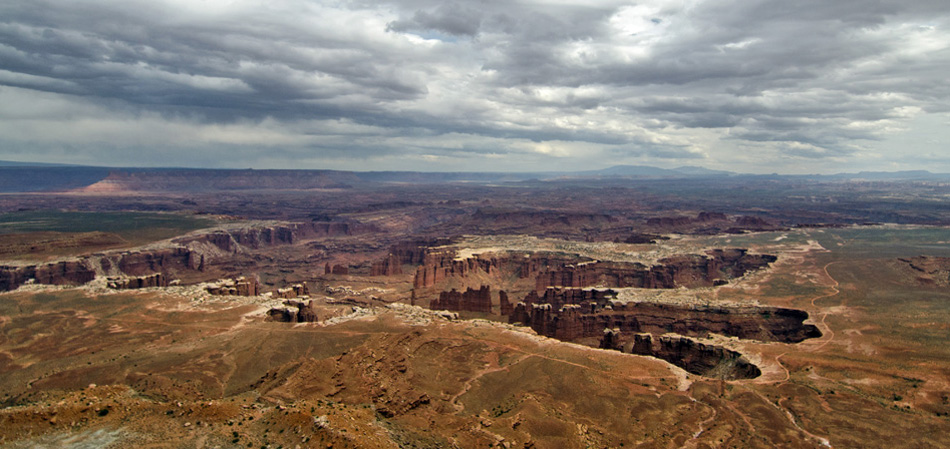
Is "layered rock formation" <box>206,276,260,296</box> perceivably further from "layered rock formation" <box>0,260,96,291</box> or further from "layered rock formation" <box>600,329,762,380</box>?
"layered rock formation" <box>600,329,762,380</box>

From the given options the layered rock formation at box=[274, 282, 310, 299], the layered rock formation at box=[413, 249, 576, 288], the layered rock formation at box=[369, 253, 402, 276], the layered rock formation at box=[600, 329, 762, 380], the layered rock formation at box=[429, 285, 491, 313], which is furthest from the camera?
the layered rock formation at box=[369, 253, 402, 276]

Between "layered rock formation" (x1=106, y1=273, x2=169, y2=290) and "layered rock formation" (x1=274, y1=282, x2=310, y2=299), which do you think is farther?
"layered rock formation" (x1=106, y1=273, x2=169, y2=290)

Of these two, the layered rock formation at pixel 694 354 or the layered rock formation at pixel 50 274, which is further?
the layered rock formation at pixel 50 274

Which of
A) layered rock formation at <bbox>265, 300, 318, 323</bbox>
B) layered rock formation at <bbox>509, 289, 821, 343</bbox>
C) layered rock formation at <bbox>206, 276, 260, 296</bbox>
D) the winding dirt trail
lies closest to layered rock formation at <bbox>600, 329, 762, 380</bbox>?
the winding dirt trail

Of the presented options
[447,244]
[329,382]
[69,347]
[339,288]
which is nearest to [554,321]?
[329,382]

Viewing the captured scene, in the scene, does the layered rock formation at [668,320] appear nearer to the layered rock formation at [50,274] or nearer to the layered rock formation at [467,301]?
the layered rock formation at [467,301]

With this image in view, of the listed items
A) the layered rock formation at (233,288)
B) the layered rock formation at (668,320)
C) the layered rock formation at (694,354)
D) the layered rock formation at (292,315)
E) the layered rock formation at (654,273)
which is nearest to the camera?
the layered rock formation at (694,354)

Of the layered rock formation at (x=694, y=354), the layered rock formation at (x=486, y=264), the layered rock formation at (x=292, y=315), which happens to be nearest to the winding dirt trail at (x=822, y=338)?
the layered rock formation at (x=694, y=354)

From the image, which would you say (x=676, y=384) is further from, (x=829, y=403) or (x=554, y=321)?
(x=554, y=321)

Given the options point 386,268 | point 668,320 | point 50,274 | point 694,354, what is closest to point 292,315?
point 694,354

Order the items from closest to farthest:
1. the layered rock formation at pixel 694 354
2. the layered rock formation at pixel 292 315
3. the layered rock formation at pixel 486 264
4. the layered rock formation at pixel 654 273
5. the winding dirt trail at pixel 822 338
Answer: the winding dirt trail at pixel 822 338
the layered rock formation at pixel 694 354
the layered rock formation at pixel 292 315
the layered rock formation at pixel 654 273
the layered rock formation at pixel 486 264
